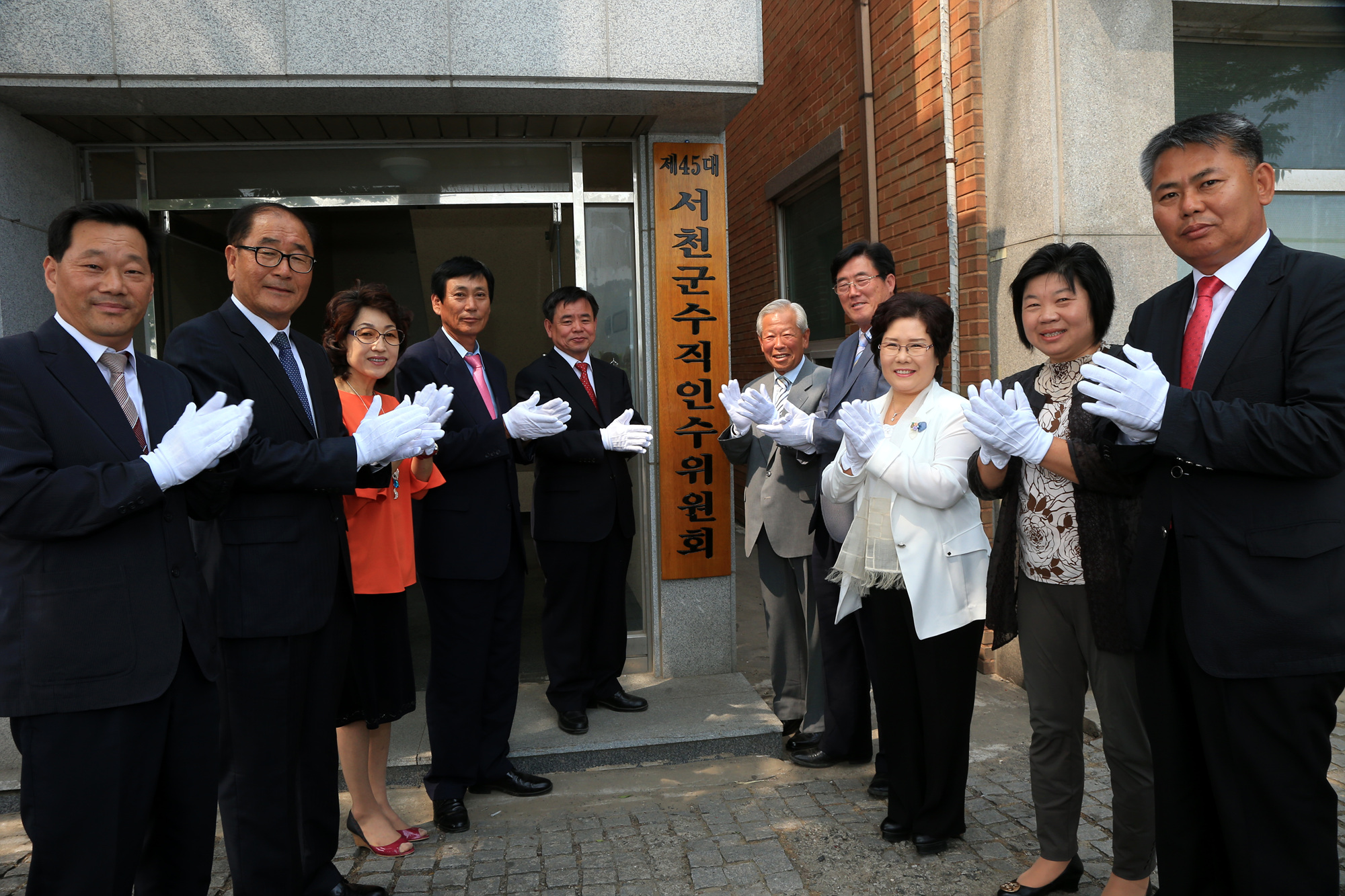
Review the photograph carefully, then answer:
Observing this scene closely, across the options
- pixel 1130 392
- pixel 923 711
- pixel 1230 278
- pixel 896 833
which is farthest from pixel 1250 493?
pixel 896 833

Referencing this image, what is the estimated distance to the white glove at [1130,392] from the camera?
205 cm

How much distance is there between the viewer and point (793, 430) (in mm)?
3822

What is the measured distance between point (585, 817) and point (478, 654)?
81cm

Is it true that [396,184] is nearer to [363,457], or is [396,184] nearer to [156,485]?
[363,457]

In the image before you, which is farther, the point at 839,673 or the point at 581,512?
the point at 581,512

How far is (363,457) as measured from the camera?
8.41ft

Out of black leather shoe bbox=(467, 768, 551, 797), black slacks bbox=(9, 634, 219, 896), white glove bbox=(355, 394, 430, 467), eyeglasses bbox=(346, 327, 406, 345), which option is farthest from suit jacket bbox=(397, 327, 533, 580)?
black slacks bbox=(9, 634, 219, 896)

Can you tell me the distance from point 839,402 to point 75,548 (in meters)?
2.88

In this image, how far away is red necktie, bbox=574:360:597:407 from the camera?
436cm

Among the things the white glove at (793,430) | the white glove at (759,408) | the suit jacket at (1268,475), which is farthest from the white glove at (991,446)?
the white glove at (759,408)

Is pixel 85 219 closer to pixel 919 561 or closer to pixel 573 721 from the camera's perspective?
pixel 919 561

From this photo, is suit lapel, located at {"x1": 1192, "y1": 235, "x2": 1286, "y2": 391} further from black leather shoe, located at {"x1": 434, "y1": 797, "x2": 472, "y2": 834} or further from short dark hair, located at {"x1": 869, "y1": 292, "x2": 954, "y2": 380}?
black leather shoe, located at {"x1": 434, "y1": 797, "x2": 472, "y2": 834}

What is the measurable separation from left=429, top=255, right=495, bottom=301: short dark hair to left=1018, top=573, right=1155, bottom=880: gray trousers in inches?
98.6

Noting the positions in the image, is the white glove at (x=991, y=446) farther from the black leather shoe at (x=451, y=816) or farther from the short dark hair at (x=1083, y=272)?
the black leather shoe at (x=451, y=816)
